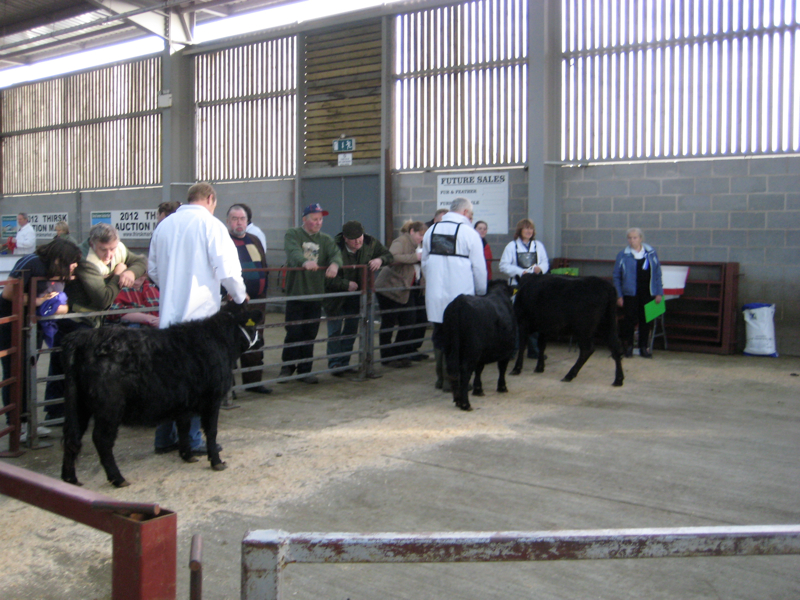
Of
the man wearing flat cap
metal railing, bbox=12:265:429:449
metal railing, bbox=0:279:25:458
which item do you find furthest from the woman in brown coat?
metal railing, bbox=0:279:25:458

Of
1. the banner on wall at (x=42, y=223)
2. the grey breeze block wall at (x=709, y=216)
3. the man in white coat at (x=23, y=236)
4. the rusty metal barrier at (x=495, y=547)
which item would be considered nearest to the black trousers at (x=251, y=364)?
the rusty metal barrier at (x=495, y=547)

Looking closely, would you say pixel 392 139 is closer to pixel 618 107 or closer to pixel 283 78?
pixel 283 78

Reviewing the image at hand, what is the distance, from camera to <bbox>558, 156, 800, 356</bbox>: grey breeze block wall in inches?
352

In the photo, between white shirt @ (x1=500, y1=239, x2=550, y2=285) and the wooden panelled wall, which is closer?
white shirt @ (x1=500, y1=239, x2=550, y2=285)

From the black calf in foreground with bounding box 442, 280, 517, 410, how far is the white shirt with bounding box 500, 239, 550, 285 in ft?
6.56

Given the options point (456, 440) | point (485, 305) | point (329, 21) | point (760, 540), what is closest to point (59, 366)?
point (456, 440)

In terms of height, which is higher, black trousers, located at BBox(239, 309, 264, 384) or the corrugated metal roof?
the corrugated metal roof

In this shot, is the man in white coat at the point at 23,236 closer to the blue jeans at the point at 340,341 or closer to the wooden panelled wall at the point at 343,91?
the wooden panelled wall at the point at 343,91

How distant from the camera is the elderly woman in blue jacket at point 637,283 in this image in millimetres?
8703

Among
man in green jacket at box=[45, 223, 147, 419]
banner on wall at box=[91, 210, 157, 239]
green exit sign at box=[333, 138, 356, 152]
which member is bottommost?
man in green jacket at box=[45, 223, 147, 419]

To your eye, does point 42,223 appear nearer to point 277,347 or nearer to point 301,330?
point 301,330

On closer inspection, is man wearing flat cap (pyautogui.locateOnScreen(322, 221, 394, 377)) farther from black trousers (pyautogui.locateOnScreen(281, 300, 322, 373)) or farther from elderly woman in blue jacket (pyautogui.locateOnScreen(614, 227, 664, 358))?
elderly woman in blue jacket (pyautogui.locateOnScreen(614, 227, 664, 358))

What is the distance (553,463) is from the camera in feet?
14.8

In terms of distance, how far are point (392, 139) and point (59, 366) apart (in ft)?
26.6
